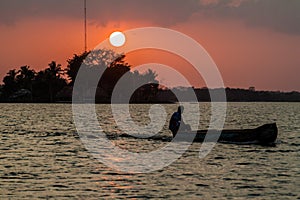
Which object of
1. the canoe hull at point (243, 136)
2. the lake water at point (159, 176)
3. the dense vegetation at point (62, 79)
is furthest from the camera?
the dense vegetation at point (62, 79)

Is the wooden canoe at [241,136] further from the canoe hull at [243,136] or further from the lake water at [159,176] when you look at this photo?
the lake water at [159,176]

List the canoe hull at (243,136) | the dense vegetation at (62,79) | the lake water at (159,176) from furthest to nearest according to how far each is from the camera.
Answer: the dense vegetation at (62,79), the canoe hull at (243,136), the lake water at (159,176)

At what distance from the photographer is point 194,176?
2645 centimetres

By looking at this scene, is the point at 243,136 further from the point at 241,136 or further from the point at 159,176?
the point at 159,176

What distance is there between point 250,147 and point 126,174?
15.1 meters

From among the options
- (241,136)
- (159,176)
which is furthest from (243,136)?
(159,176)

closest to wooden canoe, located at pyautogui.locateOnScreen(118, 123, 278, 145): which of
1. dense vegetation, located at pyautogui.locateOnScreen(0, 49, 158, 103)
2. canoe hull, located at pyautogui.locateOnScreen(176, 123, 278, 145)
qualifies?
canoe hull, located at pyautogui.locateOnScreen(176, 123, 278, 145)

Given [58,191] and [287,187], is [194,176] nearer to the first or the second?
[287,187]

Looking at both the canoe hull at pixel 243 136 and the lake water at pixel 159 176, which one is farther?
the canoe hull at pixel 243 136

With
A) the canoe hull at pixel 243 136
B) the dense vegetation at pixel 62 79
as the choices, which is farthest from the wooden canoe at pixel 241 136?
the dense vegetation at pixel 62 79

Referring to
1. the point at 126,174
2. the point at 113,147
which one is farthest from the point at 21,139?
the point at 126,174

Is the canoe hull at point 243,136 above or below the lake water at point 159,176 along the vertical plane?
above

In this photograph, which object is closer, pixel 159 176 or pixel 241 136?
pixel 159 176

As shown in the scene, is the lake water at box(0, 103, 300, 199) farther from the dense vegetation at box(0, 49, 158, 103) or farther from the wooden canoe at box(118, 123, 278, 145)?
the dense vegetation at box(0, 49, 158, 103)
